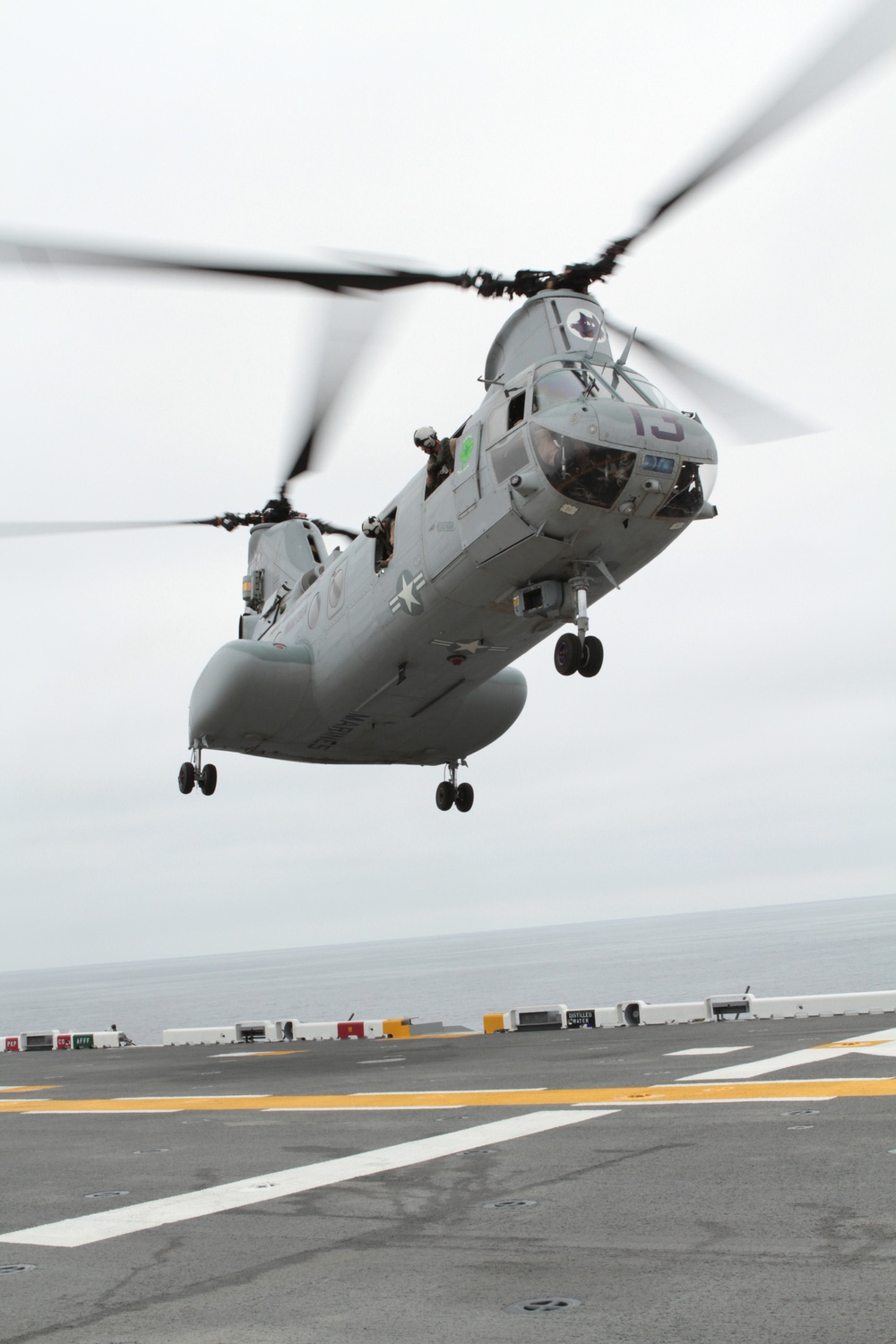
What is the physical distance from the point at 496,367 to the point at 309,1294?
14.0 meters

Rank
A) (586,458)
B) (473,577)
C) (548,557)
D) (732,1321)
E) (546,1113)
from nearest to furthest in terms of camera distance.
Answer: (732,1321), (546,1113), (586,458), (548,557), (473,577)

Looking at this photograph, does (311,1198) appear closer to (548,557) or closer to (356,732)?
(548,557)

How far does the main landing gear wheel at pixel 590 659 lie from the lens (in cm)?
1551

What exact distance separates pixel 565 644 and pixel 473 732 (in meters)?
7.26

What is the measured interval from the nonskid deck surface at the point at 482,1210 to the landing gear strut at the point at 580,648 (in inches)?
195

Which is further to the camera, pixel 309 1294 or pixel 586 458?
pixel 586 458

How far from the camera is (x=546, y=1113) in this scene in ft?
33.7

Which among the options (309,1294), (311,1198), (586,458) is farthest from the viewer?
(586,458)

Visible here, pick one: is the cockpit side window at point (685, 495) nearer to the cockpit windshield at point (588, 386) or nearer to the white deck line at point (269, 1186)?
the cockpit windshield at point (588, 386)

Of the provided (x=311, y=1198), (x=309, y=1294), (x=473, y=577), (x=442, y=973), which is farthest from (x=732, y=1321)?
(x=442, y=973)

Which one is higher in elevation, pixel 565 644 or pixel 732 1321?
pixel 565 644

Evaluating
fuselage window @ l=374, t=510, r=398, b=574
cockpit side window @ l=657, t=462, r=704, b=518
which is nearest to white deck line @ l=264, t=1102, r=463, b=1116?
cockpit side window @ l=657, t=462, r=704, b=518

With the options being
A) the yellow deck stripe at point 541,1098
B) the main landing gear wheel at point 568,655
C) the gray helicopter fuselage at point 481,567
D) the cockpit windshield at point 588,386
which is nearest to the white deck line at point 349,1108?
the yellow deck stripe at point 541,1098

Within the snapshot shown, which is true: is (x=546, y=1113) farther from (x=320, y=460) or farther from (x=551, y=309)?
(x=320, y=460)
